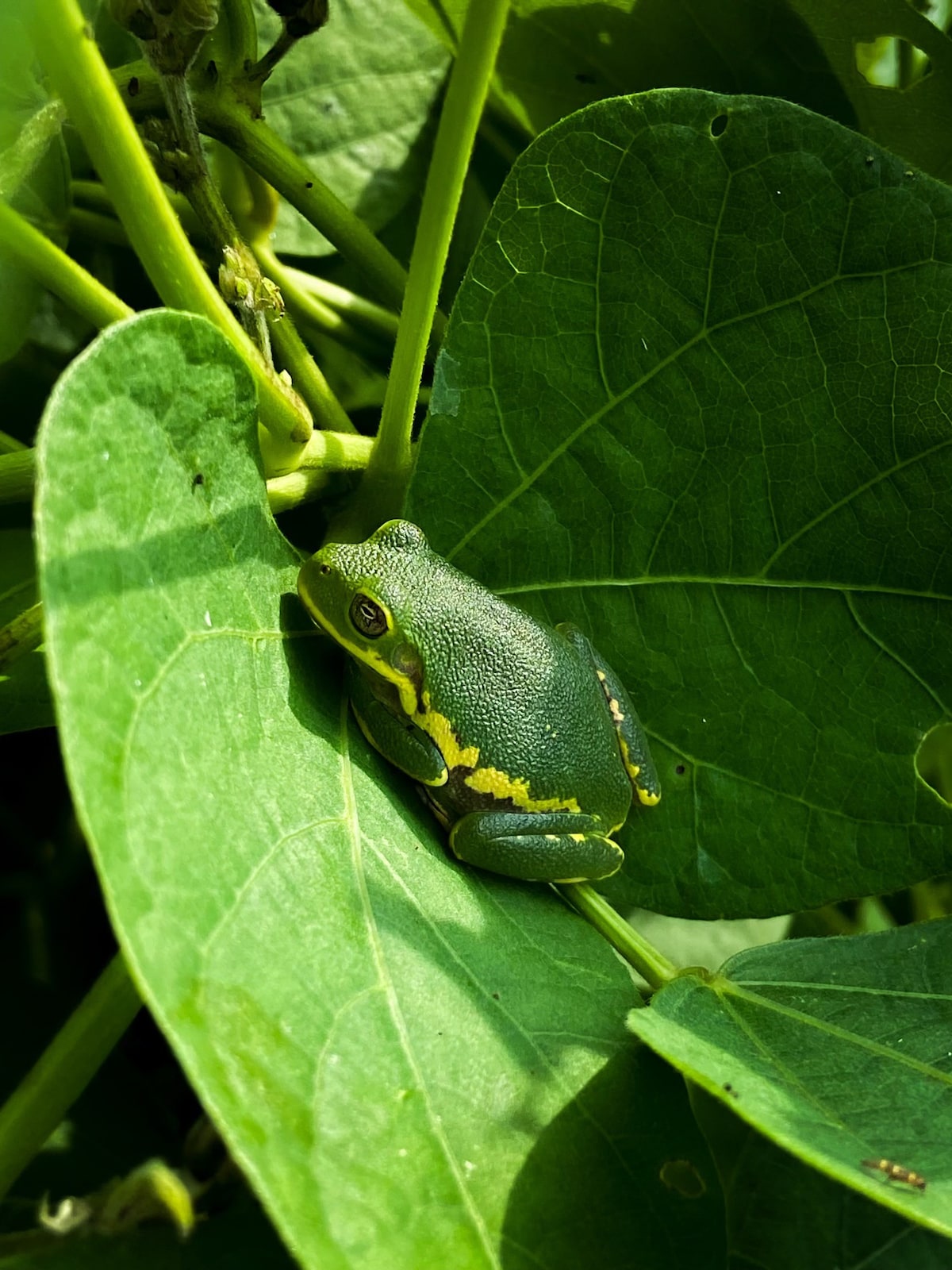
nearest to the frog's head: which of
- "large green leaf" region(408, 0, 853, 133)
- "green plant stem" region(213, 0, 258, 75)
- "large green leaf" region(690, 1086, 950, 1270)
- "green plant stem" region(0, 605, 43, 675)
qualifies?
"green plant stem" region(0, 605, 43, 675)

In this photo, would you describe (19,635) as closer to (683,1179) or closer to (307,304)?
(307,304)

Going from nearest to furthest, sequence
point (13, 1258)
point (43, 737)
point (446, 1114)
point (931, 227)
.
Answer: point (446, 1114) → point (13, 1258) → point (931, 227) → point (43, 737)

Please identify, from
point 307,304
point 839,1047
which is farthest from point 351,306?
point 839,1047

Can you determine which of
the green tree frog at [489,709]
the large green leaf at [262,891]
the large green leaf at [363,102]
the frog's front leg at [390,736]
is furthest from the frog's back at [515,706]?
the large green leaf at [363,102]

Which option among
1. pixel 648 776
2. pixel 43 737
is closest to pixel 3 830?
pixel 43 737

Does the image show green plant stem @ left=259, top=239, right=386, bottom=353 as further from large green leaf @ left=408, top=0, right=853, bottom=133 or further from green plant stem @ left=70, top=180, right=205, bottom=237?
large green leaf @ left=408, top=0, right=853, bottom=133

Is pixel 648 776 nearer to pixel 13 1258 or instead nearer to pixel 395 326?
pixel 395 326
